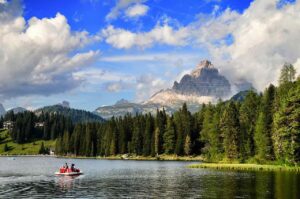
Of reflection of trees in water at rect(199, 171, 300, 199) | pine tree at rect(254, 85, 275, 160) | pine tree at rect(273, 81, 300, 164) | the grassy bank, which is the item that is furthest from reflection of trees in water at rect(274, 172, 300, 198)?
pine tree at rect(254, 85, 275, 160)

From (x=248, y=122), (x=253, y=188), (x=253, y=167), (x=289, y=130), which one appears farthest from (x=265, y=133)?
(x=253, y=188)

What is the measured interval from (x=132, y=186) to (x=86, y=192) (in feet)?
38.5

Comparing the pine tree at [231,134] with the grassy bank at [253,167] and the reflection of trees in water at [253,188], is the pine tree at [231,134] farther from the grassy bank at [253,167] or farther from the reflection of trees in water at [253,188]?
the reflection of trees in water at [253,188]

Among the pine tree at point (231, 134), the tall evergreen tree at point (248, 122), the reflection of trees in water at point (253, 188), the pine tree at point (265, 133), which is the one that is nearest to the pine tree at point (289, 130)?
the pine tree at point (265, 133)

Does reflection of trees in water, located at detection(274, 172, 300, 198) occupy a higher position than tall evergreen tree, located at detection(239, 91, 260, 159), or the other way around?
tall evergreen tree, located at detection(239, 91, 260, 159)

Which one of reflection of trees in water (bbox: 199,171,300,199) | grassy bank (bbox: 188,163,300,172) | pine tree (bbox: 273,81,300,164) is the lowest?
reflection of trees in water (bbox: 199,171,300,199)

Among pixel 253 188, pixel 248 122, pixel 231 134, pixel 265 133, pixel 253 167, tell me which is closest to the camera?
pixel 253 188

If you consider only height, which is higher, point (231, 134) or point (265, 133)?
point (231, 134)

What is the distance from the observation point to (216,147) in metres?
169

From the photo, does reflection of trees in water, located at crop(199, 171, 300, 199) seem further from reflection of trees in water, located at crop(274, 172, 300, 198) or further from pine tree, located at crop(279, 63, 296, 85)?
pine tree, located at crop(279, 63, 296, 85)

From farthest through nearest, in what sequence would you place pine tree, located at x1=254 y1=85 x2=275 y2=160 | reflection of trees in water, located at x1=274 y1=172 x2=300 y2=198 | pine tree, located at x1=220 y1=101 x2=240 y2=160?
pine tree, located at x1=220 y1=101 x2=240 y2=160 < pine tree, located at x1=254 y1=85 x2=275 y2=160 < reflection of trees in water, located at x1=274 y1=172 x2=300 y2=198

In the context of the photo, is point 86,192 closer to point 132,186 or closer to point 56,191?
point 56,191

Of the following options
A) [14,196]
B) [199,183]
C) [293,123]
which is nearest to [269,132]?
[293,123]

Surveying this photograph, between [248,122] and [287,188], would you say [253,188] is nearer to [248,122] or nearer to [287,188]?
[287,188]
